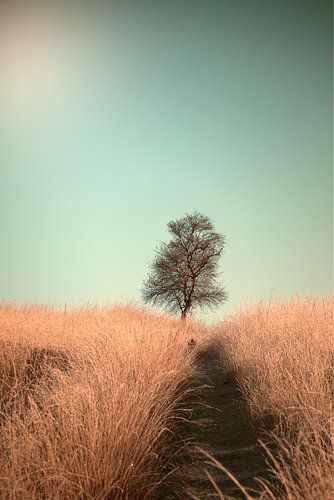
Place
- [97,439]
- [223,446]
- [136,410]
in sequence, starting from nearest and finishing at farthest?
[97,439]
[136,410]
[223,446]

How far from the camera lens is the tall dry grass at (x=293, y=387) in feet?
8.82

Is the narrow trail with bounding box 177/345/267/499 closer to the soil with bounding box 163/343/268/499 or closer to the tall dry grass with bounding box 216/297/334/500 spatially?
the soil with bounding box 163/343/268/499

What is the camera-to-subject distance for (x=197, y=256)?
88.5 ft

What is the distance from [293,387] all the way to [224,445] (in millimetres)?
1001

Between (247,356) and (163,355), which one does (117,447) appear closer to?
(163,355)

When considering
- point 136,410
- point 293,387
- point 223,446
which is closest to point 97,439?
point 136,410

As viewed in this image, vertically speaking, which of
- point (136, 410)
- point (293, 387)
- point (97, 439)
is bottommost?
point (97, 439)

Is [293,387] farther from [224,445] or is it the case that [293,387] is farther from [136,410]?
[136,410]

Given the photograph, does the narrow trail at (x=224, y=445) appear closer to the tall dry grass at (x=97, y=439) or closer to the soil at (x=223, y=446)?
the soil at (x=223, y=446)

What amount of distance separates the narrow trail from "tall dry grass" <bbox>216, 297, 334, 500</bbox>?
185 mm

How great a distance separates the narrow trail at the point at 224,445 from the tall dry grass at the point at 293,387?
0.19 m

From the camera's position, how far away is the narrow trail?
342cm

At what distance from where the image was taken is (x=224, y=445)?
14.5ft

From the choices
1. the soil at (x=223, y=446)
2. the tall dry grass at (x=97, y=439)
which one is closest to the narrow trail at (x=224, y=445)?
the soil at (x=223, y=446)
